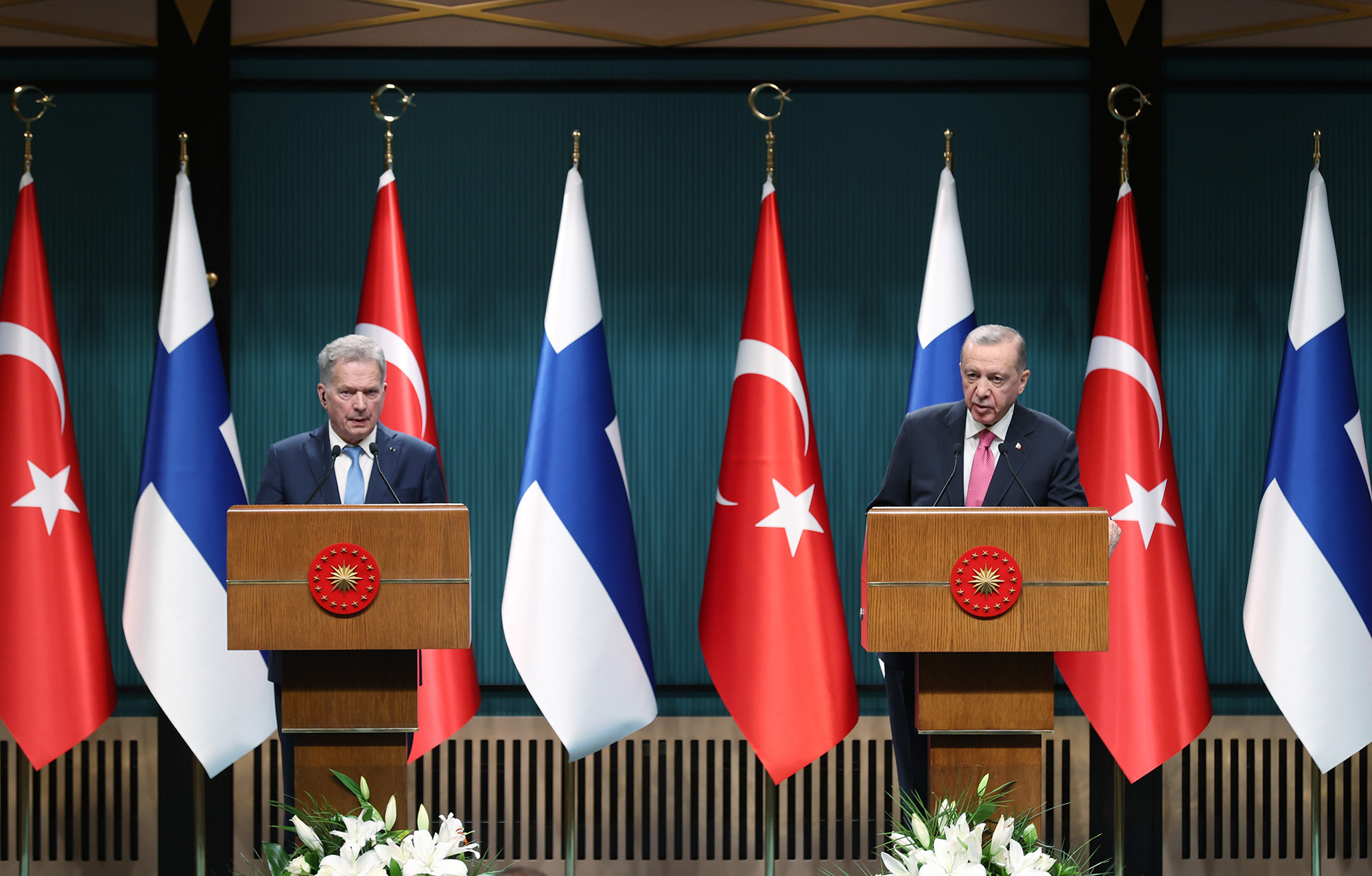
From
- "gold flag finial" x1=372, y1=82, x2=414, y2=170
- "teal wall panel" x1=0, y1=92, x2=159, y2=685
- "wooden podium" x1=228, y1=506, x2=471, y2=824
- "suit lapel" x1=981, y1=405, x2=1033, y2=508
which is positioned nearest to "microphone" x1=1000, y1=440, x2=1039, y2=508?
"suit lapel" x1=981, y1=405, x2=1033, y2=508

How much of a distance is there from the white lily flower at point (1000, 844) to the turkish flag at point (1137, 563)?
1353 millimetres

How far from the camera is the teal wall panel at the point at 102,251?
3.91 meters

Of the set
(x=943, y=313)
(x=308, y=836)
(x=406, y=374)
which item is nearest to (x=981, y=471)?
(x=943, y=313)

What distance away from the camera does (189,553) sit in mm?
3398

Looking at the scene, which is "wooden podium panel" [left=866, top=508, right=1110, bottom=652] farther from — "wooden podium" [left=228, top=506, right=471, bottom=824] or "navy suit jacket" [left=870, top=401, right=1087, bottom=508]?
"wooden podium" [left=228, top=506, right=471, bottom=824]

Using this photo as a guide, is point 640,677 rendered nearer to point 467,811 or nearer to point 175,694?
point 467,811

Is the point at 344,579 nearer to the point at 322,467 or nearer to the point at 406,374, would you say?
the point at 322,467

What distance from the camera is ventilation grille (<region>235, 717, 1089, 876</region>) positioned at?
3.85 m

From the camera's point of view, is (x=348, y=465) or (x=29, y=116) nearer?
(x=348, y=465)

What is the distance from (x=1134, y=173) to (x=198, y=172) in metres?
3.18

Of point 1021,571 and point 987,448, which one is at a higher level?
point 987,448

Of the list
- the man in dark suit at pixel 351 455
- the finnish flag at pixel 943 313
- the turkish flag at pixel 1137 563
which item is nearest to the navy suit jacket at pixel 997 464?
the finnish flag at pixel 943 313

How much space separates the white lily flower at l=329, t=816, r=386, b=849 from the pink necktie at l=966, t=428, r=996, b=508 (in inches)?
56.2

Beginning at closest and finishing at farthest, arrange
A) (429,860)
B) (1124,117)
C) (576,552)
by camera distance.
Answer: (429,860) → (576,552) → (1124,117)
